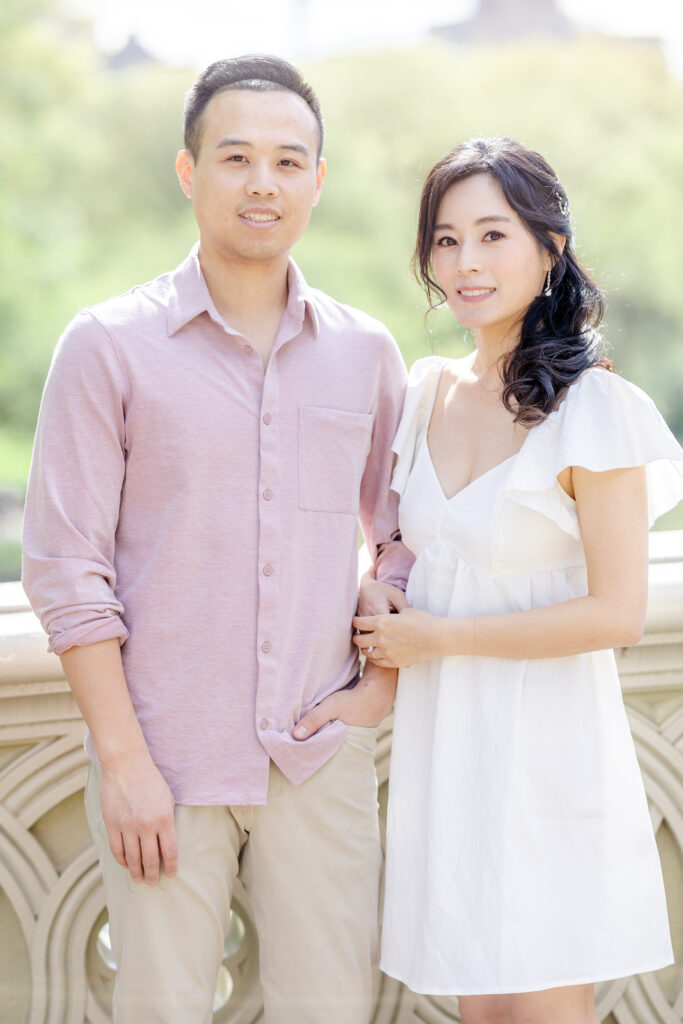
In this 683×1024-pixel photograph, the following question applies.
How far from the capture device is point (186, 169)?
62.1 inches

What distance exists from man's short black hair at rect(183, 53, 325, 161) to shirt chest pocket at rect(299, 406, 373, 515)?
1.36ft

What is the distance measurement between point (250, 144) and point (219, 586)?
1.98 ft

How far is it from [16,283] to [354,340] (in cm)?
1322

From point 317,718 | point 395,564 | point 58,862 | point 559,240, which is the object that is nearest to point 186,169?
point 559,240

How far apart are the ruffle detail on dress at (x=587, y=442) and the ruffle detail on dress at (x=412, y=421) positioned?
8.9 inches

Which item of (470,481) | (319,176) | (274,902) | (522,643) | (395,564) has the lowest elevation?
(274,902)

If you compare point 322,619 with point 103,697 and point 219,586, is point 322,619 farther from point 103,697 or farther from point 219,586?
point 103,697

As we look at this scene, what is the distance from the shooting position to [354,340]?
5.33 ft

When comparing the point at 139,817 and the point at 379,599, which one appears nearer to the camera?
the point at 139,817

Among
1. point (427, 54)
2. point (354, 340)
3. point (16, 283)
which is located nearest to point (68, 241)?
point (16, 283)

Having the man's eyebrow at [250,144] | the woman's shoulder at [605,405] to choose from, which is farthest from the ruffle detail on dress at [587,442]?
the man's eyebrow at [250,144]

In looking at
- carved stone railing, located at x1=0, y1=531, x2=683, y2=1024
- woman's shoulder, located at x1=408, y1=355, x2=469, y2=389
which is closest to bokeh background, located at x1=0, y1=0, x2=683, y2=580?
carved stone railing, located at x1=0, y1=531, x2=683, y2=1024

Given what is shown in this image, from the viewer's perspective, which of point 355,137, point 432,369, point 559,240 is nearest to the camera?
point 559,240

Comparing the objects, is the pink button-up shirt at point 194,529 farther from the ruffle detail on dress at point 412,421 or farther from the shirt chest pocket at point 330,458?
the ruffle detail on dress at point 412,421
